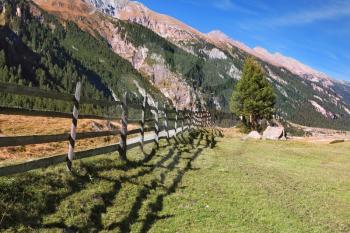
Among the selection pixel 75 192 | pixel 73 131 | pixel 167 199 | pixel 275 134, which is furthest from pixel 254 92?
pixel 75 192

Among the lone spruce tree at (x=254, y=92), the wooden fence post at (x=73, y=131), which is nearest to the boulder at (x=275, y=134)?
the lone spruce tree at (x=254, y=92)

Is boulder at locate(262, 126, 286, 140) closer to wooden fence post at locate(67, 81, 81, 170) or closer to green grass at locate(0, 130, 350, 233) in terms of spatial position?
green grass at locate(0, 130, 350, 233)

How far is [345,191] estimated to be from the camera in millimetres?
19859

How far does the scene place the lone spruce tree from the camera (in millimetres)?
84688

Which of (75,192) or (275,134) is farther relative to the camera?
(275,134)

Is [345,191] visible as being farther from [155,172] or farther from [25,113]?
[25,113]

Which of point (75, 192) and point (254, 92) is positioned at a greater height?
point (254, 92)

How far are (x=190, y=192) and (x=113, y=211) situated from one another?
4377mm

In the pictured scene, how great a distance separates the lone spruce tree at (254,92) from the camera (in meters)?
84.7

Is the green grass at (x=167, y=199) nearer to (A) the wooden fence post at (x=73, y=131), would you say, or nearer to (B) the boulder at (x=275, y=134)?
(A) the wooden fence post at (x=73, y=131)

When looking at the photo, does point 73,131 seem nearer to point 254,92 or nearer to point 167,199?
point 167,199

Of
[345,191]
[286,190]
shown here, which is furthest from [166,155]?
[345,191]

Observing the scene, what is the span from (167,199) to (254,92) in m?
72.5

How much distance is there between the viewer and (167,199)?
14680 mm
